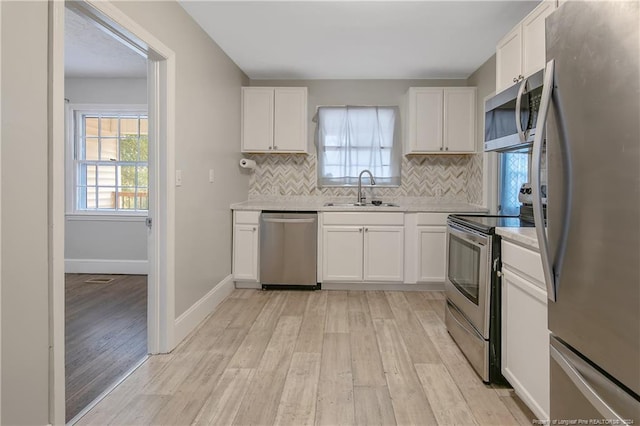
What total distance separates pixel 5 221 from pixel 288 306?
2.48 m

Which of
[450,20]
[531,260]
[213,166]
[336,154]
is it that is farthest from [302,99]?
[531,260]

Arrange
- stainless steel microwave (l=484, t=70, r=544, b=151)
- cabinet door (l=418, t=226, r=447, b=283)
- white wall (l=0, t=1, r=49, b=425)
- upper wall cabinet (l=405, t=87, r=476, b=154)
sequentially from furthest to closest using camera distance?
upper wall cabinet (l=405, t=87, r=476, b=154), cabinet door (l=418, t=226, r=447, b=283), stainless steel microwave (l=484, t=70, r=544, b=151), white wall (l=0, t=1, r=49, b=425)

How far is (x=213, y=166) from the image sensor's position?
3441 millimetres

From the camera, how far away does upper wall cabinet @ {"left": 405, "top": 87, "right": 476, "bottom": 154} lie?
13.6 ft

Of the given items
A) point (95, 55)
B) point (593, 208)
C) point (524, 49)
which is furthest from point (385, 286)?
point (95, 55)

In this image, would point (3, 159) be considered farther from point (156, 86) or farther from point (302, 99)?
point (302, 99)

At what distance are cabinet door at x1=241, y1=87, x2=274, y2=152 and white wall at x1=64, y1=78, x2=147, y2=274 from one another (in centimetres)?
147

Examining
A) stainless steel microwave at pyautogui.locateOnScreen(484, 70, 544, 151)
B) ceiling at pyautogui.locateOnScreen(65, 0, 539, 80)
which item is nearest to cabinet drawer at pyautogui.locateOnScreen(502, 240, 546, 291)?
stainless steel microwave at pyautogui.locateOnScreen(484, 70, 544, 151)

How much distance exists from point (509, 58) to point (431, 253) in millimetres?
1994

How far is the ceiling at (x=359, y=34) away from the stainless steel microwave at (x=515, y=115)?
0.84 metres

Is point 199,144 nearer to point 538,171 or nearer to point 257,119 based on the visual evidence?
point 257,119

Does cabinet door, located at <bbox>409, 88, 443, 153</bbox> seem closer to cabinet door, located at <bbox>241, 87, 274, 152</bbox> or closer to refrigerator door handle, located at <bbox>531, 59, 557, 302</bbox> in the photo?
cabinet door, located at <bbox>241, 87, 274, 152</bbox>

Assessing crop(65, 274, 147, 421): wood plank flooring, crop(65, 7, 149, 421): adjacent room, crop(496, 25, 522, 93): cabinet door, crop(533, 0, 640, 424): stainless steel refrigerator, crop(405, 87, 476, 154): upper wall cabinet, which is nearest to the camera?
crop(533, 0, 640, 424): stainless steel refrigerator

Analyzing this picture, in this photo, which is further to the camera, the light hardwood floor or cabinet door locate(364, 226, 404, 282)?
cabinet door locate(364, 226, 404, 282)
